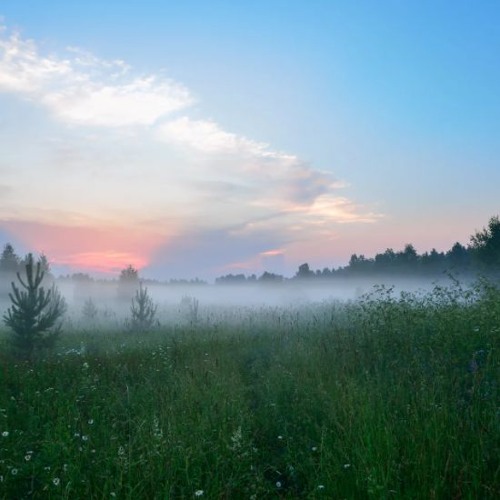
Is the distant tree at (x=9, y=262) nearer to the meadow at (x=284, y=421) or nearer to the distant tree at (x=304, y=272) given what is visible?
the meadow at (x=284, y=421)

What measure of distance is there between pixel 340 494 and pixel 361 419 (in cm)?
103

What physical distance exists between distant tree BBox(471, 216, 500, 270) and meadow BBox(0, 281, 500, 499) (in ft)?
109

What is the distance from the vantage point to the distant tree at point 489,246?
3650 centimetres

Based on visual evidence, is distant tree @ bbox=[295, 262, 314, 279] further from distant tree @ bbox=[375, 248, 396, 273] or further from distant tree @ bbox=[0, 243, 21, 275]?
distant tree @ bbox=[0, 243, 21, 275]

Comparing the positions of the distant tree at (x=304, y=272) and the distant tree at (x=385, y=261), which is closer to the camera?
the distant tree at (x=385, y=261)

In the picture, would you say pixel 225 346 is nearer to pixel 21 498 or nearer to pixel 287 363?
pixel 287 363

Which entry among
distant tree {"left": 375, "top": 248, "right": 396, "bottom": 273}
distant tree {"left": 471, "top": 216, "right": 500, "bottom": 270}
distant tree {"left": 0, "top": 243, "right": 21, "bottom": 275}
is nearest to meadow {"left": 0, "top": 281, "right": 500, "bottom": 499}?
distant tree {"left": 471, "top": 216, "right": 500, "bottom": 270}

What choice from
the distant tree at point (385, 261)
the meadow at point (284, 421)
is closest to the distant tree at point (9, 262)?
the meadow at point (284, 421)

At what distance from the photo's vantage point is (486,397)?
182 inches

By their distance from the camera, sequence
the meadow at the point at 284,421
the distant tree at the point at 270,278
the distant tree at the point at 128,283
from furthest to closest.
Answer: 1. the distant tree at the point at 270,278
2. the distant tree at the point at 128,283
3. the meadow at the point at 284,421

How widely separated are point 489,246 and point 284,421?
129 ft

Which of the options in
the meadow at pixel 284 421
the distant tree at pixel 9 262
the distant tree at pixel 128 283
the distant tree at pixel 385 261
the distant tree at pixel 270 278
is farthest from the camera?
the distant tree at pixel 270 278

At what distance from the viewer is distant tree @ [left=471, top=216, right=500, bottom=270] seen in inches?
1437

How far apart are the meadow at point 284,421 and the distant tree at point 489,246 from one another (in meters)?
33.3
